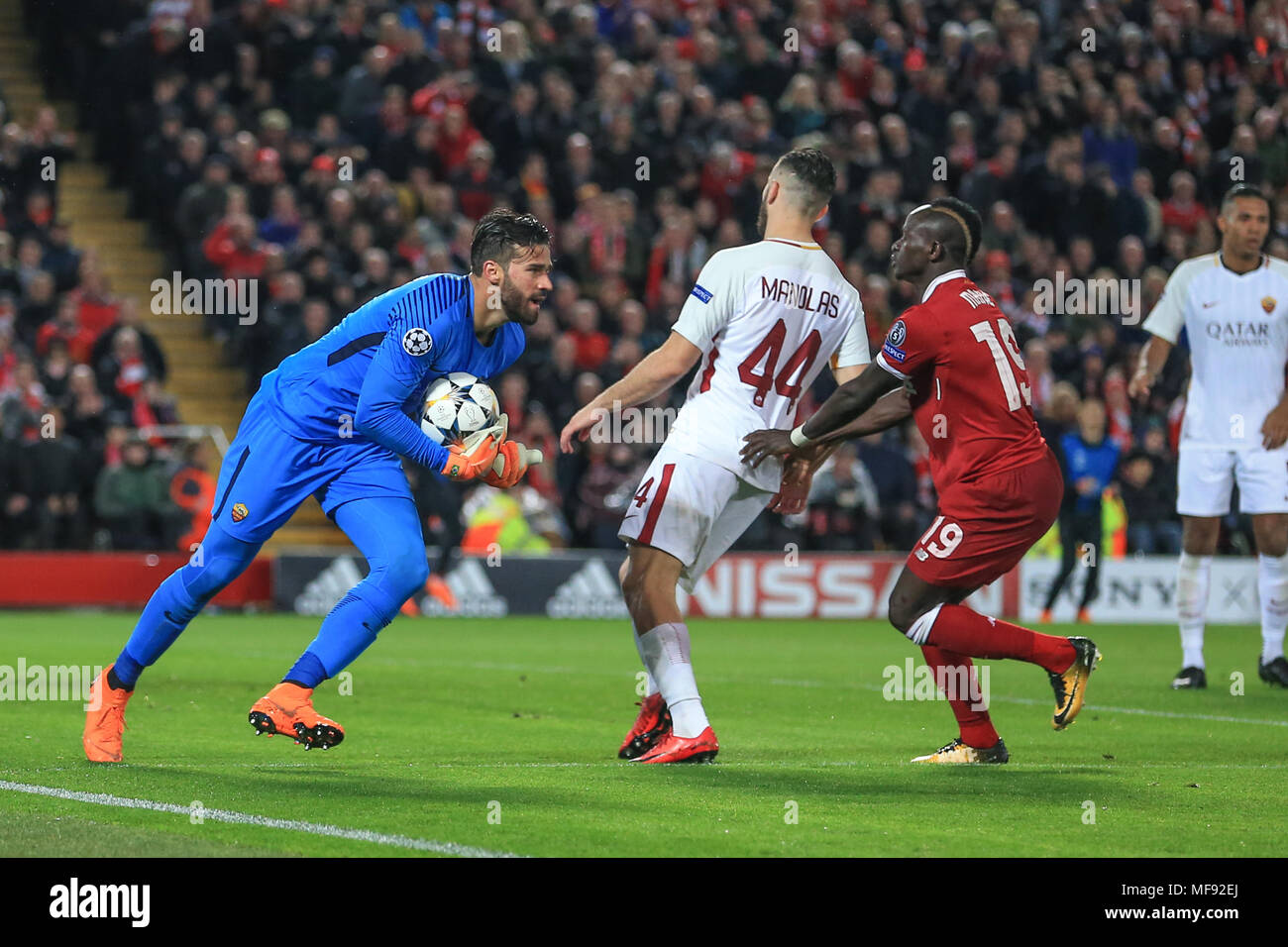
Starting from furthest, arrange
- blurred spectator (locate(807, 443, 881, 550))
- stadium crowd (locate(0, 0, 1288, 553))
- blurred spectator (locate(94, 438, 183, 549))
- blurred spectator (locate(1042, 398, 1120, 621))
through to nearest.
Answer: blurred spectator (locate(807, 443, 881, 550)), stadium crowd (locate(0, 0, 1288, 553)), blurred spectator (locate(94, 438, 183, 549)), blurred spectator (locate(1042, 398, 1120, 621))

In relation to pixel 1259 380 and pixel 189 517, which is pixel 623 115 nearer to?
pixel 189 517

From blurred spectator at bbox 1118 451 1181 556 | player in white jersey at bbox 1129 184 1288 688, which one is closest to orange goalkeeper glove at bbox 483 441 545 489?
player in white jersey at bbox 1129 184 1288 688

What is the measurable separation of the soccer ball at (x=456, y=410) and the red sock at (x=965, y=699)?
77.5 inches

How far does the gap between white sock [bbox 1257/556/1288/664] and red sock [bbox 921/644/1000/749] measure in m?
4.50

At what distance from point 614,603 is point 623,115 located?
18.4 feet

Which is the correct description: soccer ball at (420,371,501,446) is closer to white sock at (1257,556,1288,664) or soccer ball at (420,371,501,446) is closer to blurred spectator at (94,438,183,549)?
white sock at (1257,556,1288,664)

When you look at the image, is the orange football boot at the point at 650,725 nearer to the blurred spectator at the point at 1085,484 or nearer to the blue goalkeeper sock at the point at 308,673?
the blue goalkeeper sock at the point at 308,673

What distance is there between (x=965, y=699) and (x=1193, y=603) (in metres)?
4.47

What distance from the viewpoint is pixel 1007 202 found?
22.1m

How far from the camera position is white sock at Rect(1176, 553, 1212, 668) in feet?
38.3

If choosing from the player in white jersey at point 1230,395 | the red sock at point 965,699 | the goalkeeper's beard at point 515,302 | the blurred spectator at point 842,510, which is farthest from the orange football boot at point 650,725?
the blurred spectator at point 842,510

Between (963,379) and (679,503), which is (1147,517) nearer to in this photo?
(963,379)

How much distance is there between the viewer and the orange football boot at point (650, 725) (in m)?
7.97
